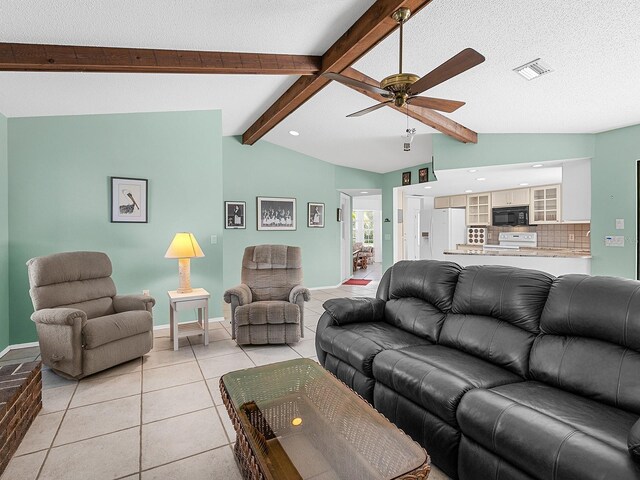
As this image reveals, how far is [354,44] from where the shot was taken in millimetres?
2688

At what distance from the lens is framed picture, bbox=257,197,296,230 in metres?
Answer: 6.40

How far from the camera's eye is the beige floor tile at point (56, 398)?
Answer: 243cm

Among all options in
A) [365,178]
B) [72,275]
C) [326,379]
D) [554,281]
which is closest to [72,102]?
[72,275]

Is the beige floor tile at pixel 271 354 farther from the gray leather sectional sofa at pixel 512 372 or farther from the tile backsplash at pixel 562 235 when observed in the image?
the tile backsplash at pixel 562 235

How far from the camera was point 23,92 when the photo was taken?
10.2 feet

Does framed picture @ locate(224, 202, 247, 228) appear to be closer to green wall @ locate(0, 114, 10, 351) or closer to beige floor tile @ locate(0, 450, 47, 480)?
green wall @ locate(0, 114, 10, 351)

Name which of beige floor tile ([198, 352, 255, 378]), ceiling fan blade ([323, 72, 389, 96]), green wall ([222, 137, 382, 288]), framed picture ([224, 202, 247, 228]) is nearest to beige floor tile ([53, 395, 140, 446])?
beige floor tile ([198, 352, 255, 378])

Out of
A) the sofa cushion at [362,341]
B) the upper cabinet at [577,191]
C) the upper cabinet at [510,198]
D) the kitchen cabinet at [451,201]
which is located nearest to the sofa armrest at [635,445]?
the sofa cushion at [362,341]

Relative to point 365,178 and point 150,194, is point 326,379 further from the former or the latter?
point 365,178

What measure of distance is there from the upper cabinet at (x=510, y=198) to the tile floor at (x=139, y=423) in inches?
228

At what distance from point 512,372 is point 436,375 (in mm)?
463

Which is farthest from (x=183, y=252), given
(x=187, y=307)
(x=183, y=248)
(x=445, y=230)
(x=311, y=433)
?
(x=445, y=230)

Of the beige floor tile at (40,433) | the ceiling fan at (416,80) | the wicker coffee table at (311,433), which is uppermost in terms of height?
the ceiling fan at (416,80)

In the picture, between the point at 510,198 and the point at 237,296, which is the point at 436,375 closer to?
the point at 237,296
